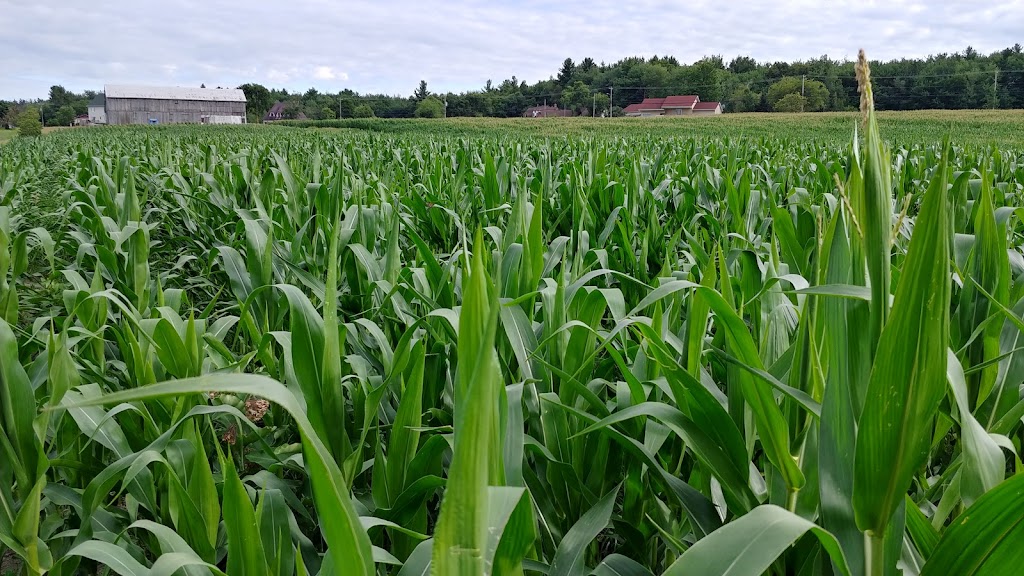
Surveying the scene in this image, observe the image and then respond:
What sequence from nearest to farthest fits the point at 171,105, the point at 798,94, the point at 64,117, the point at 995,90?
the point at 995,90 → the point at 798,94 → the point at 171,105 → the point at 64,117

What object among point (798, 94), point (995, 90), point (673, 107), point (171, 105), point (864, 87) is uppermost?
point (673, 107)

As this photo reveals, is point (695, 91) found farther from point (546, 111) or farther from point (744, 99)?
point (546, 111)

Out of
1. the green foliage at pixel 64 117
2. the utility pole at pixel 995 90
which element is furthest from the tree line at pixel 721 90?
the green foliage at pixel 64 117

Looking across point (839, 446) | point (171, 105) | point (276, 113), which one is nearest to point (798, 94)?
point (276, 113)

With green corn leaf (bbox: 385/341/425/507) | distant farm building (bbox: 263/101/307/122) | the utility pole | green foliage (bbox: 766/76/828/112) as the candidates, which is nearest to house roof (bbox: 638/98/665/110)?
green foliage (bbox: 766/76/828/112)

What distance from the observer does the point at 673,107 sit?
6800 cm

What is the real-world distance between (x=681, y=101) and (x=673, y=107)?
39.7 inches

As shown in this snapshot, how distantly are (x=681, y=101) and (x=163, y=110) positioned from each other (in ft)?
Answer: 178

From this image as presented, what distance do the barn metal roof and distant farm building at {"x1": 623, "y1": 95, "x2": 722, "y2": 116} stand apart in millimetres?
42181

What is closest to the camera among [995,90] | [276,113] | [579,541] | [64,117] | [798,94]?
[579,541]

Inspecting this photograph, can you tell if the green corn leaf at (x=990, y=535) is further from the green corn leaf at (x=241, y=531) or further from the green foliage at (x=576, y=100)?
the green foliage at (x=576, y=100)

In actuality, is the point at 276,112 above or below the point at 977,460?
above

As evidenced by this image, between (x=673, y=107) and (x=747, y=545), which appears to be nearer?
(x=747, y=545)

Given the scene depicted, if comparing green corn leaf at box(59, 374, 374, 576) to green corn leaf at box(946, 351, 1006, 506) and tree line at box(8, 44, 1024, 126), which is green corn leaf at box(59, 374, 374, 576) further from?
tree line at box(8, 44, 1024, 126)
